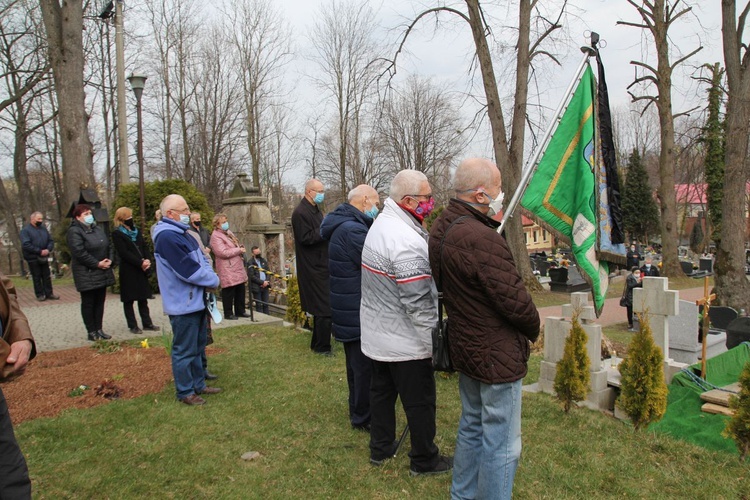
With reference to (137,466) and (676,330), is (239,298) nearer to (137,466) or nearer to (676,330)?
(137,466)

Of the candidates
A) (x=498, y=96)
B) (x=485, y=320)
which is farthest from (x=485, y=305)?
(x=498, y=96)

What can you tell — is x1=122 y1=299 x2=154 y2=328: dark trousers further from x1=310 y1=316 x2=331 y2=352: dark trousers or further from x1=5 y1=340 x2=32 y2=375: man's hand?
x1=5 y1=340 x2=32 y2=375: man's hand

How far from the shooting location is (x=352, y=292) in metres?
4.53

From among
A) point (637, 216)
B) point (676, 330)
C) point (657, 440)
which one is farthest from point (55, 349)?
point (637, 216)

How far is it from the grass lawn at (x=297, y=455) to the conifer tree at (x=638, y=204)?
44810 mm

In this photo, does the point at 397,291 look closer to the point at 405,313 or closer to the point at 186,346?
the point at 405,313

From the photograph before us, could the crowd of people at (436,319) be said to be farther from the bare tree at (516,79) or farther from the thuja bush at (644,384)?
the bare tree at (516,79)

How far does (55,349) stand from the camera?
760 centimetres

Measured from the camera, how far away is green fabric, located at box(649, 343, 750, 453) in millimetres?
4773

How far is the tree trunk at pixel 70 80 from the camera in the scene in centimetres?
1202

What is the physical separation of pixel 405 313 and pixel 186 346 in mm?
2465

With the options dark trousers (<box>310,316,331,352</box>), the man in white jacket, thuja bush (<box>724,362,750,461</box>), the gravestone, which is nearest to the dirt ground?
dark trousers (<box>310,316,331,352</box>)

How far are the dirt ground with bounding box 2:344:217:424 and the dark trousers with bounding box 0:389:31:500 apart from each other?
283 centimetres

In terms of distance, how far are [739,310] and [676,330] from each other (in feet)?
17.5
